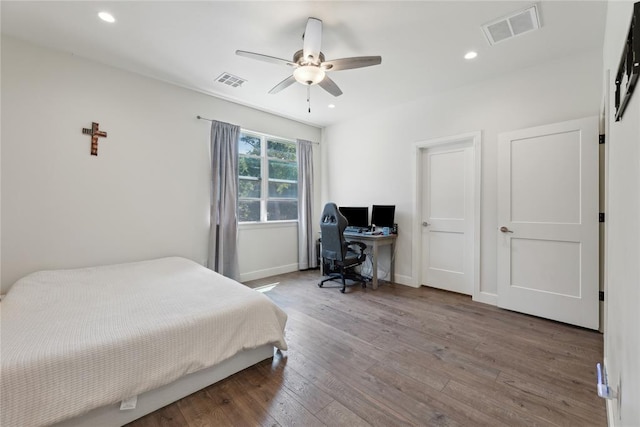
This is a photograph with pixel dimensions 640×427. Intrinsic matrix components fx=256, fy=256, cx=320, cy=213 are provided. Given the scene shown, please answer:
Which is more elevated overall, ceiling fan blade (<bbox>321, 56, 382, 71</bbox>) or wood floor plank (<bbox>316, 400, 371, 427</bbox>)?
ceiling fan blade (<bbox>321, 56, 382, 71</bbox>)

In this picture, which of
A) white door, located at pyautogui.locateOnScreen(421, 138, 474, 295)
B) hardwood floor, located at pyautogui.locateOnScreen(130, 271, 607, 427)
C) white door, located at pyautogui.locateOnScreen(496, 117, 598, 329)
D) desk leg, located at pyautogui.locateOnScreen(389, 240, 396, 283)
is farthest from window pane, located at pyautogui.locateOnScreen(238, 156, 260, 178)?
white door, located at pyautogui.locateOnScreen(496, 117, 598, 329)

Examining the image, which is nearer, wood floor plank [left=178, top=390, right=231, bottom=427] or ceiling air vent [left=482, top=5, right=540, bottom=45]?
wood floor plank [left=178, top=390, right=231, bottom=427]

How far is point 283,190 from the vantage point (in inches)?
186

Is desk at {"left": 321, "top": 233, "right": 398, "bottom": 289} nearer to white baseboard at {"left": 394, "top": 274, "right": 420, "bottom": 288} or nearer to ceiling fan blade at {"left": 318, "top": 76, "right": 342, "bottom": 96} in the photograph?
white baseboard at {"left": 394, "top": 274, "right": 420, "bottom": 288}

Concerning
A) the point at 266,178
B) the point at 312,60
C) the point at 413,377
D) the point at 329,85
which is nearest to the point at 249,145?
the point at 266,178

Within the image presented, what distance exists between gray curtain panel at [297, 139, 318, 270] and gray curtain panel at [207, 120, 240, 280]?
4.25ft

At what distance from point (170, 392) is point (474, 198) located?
12.0 ft

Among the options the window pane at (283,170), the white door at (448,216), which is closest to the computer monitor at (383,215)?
the white door at (448,216)

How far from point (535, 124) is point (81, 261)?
17.2ft

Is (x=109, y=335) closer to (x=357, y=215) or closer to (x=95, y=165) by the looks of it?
(x=95, y=165)

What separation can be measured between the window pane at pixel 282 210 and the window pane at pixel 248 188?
1.00 ft

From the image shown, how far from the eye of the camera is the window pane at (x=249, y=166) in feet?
13.5

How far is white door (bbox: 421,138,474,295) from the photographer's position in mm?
3479

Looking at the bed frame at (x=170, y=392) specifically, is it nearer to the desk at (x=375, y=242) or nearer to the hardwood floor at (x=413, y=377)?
the hardwood floor at (x=413, y=377)
